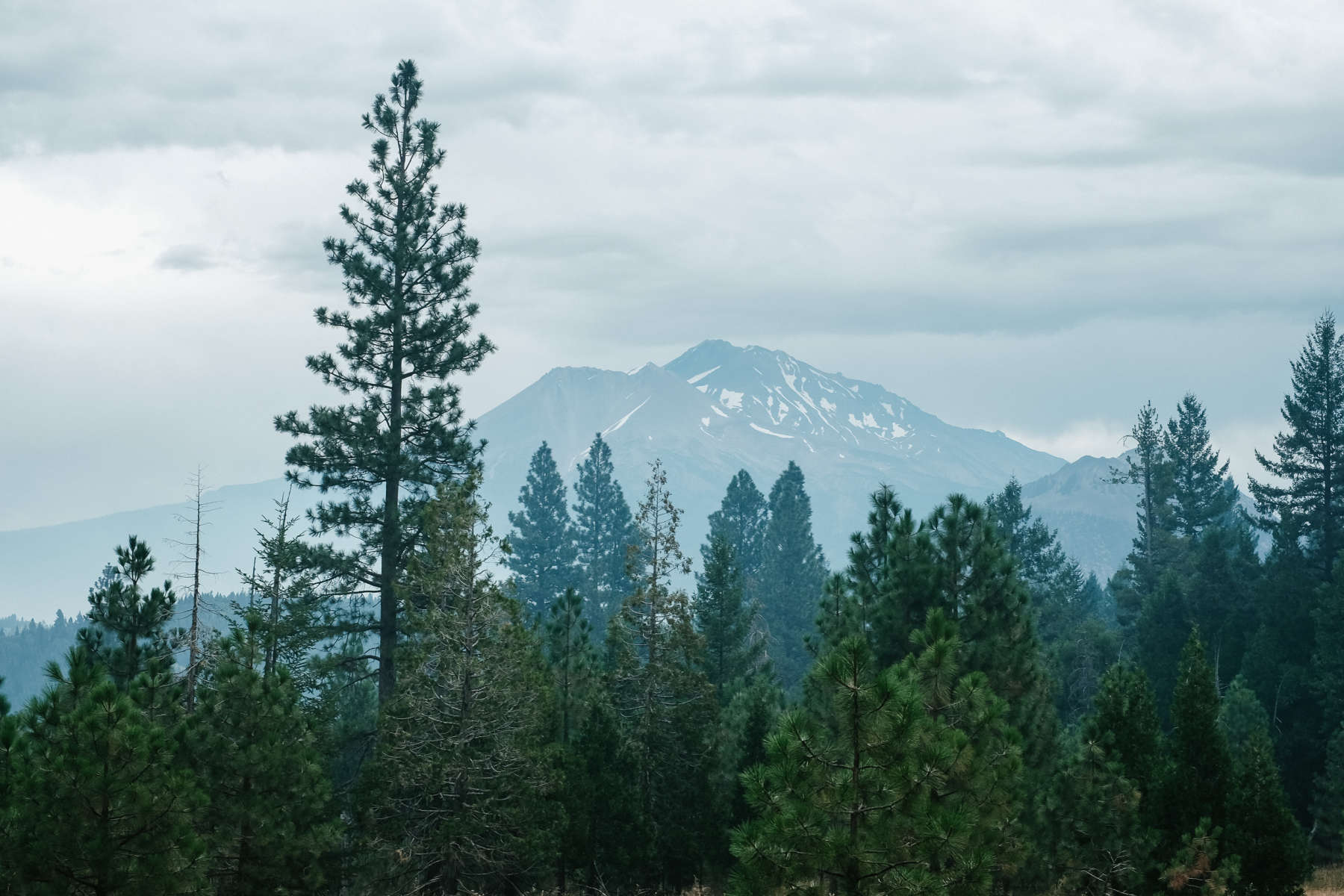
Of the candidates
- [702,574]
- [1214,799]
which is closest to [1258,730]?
[1214,799]

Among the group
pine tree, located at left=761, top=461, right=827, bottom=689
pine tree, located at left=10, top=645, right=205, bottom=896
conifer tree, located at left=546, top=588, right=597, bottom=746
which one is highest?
pine tree, located at left=761, top=461, right=827, bottom=689

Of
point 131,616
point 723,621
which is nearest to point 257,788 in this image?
point 131,616

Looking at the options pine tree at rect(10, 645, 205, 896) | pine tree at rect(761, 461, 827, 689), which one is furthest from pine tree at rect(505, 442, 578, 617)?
pine tree at rect(10, 645, 205, 896)

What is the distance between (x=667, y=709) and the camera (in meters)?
27.0

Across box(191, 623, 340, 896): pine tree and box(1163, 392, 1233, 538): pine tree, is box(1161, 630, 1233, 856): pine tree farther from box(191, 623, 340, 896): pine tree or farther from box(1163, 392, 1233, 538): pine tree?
box(1163, 392, 1233, 538): pine tree

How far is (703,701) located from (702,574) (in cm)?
1606

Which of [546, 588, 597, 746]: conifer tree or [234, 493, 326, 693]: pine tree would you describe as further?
[546, 588, 597, 746]: conifer tree

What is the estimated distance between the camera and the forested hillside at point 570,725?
15016mm

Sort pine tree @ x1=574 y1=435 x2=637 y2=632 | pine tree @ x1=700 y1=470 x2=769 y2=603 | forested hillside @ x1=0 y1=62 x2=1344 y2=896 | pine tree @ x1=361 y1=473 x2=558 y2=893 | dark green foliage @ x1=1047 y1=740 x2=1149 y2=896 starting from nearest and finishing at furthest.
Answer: forested hillside @ x1=0 y1=62 x2=1344 y2=896
dark green foliage @ x1=1047 y1=740 x2=1149 y2=896
pine tree @ x1=361 y1=473 x2=558 y2=893
pine tree @ x1=700 y1=470 x2=769 y2=603
pine tree @ x1=574 y1=435 x2=637 y2=632

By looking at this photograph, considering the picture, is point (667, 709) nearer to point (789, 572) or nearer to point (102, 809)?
point (102, 809)

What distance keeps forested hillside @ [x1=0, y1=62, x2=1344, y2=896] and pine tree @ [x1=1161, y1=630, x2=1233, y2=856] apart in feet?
0.17

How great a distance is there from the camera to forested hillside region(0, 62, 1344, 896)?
15.0 meters

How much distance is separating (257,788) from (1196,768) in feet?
52.8

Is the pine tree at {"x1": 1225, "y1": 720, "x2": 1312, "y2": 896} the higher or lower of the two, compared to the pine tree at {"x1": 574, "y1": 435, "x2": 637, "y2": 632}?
lower
